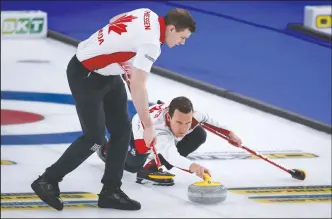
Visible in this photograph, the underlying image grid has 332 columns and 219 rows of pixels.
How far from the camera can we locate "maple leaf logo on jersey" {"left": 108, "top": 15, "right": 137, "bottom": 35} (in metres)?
7.70

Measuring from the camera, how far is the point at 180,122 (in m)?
8.66

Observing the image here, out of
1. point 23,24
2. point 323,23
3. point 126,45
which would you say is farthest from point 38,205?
point 323,23

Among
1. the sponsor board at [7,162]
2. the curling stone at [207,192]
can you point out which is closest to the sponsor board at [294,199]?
the curling stone at [207,192]

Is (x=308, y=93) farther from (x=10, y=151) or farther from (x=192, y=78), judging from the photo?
(x=10, y=151)

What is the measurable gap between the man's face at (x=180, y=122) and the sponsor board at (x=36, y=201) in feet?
2.68

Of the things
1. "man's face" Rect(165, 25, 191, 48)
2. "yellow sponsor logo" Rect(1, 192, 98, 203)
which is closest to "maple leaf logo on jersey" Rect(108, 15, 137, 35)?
"man's face" Rect(165, 25, 191, 48)

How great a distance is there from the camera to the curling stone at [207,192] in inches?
338

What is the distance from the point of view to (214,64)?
15.1 metres

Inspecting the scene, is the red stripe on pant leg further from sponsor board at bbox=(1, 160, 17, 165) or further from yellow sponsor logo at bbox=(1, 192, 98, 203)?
sponsor board at bbox=(1, 160, 17, 165)

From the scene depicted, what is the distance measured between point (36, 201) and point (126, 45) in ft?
5.48

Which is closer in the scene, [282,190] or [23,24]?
[282,190]

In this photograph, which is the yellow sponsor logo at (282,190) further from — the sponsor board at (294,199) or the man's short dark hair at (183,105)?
the man's short dark hair at (183,105)

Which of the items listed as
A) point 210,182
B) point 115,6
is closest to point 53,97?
point 210,182

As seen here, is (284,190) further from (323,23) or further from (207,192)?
(323,23)
